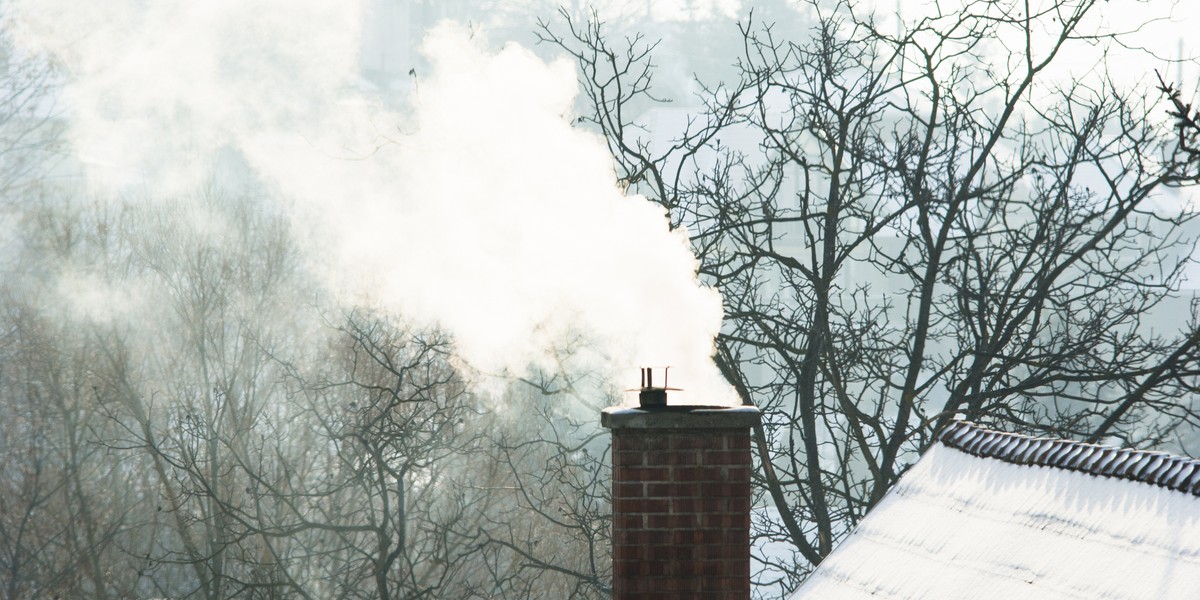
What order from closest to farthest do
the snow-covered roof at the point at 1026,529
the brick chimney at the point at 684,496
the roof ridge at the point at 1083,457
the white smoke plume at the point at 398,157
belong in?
the snow-covered roof at the point at 1026,529
the roof ridge at the point at 1083,457
the brick chimney at the point at 684,496
the white smoke plume at the point at 398,157

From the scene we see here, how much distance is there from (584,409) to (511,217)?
Result: 1391 cm

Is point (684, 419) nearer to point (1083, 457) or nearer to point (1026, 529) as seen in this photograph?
point (1026, 529)

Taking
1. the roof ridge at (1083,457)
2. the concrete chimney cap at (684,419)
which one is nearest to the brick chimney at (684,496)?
the concrete chimney cap at (684,419)

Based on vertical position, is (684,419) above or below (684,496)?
above

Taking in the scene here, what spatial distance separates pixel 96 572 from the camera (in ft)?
78.3

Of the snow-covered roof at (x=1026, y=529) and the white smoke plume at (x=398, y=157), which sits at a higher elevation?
the white smoke plume at (x=398, y=157)

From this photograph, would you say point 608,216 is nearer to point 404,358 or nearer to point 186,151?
point 404,358

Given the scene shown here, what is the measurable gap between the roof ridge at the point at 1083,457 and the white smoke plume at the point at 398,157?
1436mm

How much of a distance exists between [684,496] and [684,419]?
0.37m

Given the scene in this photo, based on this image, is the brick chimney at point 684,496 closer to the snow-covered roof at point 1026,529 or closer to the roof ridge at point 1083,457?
the snow-covered roof at point 1026,529

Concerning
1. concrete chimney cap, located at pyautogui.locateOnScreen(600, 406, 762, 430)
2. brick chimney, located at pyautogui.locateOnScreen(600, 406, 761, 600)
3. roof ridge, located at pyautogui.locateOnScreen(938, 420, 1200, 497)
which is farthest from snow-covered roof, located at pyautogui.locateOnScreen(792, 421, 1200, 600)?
concrete chimney cap, located at pyautogui.locateOnScreen(600, 406, 762, 430)

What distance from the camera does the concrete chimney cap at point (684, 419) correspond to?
18.9 ft

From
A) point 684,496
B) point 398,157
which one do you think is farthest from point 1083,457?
point 398,157

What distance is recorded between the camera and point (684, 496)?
576cm
